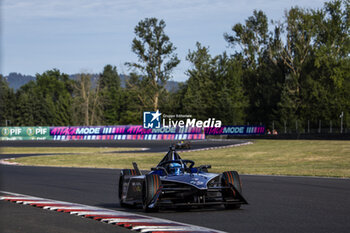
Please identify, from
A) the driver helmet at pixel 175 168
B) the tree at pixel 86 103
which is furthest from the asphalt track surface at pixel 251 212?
the tree at pixel 86 103

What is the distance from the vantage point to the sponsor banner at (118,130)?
62.3m

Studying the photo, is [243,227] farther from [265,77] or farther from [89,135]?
[265,77]

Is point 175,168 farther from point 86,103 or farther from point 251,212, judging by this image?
point 86,103

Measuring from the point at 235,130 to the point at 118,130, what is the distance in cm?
1394

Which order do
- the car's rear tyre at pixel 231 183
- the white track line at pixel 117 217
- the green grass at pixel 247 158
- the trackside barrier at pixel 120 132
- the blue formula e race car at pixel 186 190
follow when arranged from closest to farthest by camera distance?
the white track line at pixel 117 217 → the blue formula e race car at pixel 186 190 → the car's rear tyre at pixel 231 183 → the green grass at pixel 247 158 → the trackside barrier at pixel 120 132

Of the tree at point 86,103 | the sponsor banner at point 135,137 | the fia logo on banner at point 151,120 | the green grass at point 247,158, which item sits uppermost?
the tree at point 86,103

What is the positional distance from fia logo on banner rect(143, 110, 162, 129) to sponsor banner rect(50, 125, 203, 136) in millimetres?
1335

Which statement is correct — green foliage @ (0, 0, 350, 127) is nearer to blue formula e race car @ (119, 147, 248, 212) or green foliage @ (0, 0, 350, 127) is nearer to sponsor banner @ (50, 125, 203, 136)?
sponsor banner @ (50, 125, 203, 136)

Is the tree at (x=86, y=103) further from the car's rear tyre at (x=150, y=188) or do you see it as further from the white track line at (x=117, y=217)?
the car's rear tyre at (x=150, y=188)

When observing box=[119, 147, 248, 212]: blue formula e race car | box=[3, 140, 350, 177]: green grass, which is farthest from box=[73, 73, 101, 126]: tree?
box=[119, 147, 248, 212]: blue formula e race car

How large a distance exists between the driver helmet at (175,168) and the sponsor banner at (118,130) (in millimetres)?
49436

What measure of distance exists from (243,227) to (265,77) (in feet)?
221

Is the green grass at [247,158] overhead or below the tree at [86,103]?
below

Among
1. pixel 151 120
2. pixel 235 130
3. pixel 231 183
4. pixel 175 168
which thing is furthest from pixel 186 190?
pixel 151 120
